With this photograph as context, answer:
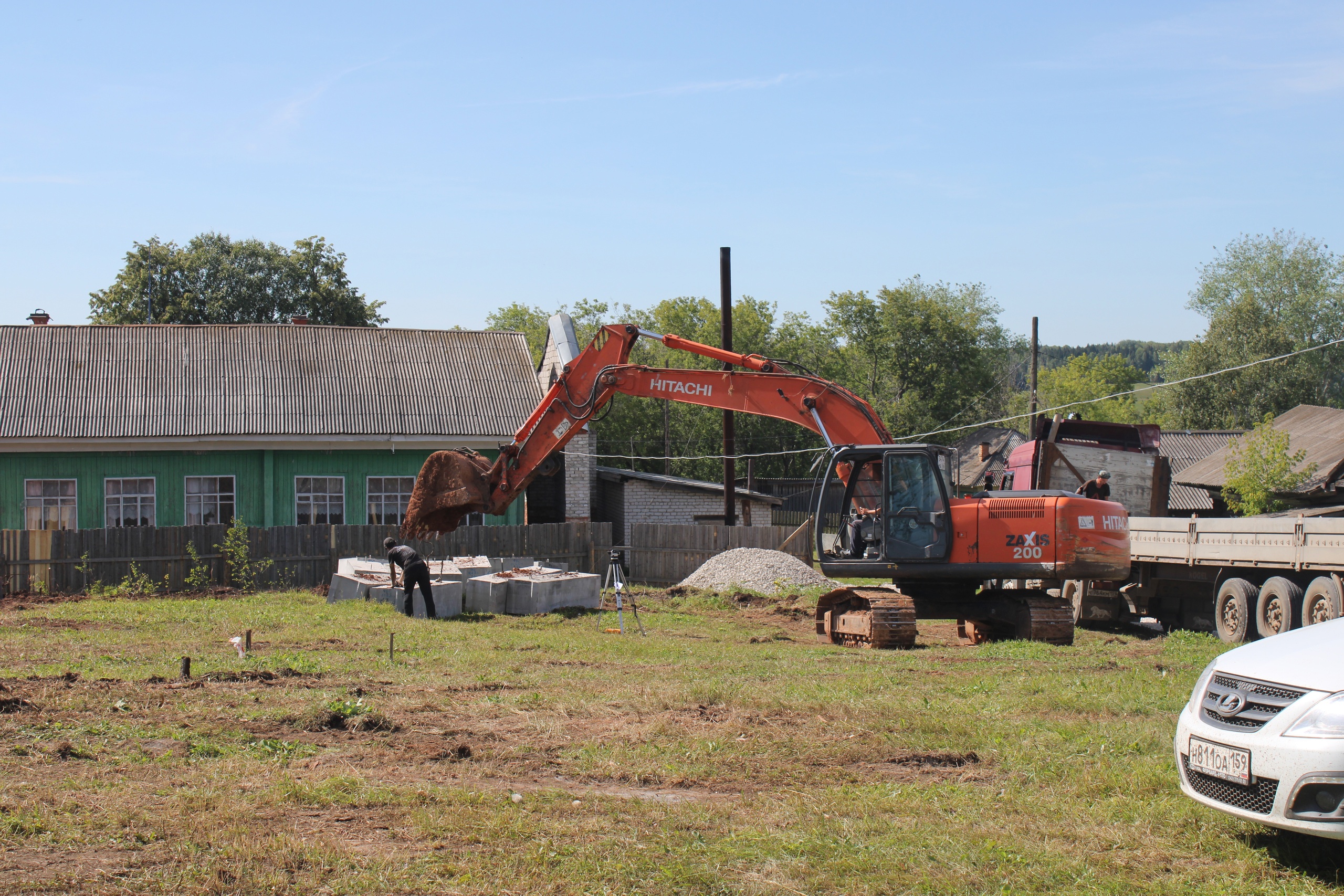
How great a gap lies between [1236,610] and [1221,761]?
11.2 m

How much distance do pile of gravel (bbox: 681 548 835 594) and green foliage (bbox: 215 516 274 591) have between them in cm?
880

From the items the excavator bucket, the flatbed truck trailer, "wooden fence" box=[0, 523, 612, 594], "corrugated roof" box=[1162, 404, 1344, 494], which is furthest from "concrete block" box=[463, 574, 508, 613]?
"corrugated roof" box=[1162, 404, 1344, 494]

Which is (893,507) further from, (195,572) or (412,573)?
(195,572)

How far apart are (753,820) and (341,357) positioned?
2564 cm

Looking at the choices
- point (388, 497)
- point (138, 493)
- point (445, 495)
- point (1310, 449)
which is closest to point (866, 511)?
point (445, 495)

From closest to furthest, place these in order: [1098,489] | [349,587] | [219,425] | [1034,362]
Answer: [1098,489] < [349,587] < [219,425] < [1034,362]

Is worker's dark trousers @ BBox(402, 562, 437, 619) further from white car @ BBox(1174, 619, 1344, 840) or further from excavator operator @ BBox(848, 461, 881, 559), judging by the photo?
white car @ BBox(1174, 619, 1344, 840)

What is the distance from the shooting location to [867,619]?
1479 centimetres

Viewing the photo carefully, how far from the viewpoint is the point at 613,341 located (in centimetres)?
1762

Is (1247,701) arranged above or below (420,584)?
above

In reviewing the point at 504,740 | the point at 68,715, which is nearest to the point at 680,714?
the point at 504,740

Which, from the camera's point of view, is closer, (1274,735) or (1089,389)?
(1274,735)

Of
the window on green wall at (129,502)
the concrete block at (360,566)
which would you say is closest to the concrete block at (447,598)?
the concrete block at (360,566)

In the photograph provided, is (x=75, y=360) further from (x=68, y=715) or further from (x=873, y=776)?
(x=873, y=776)
